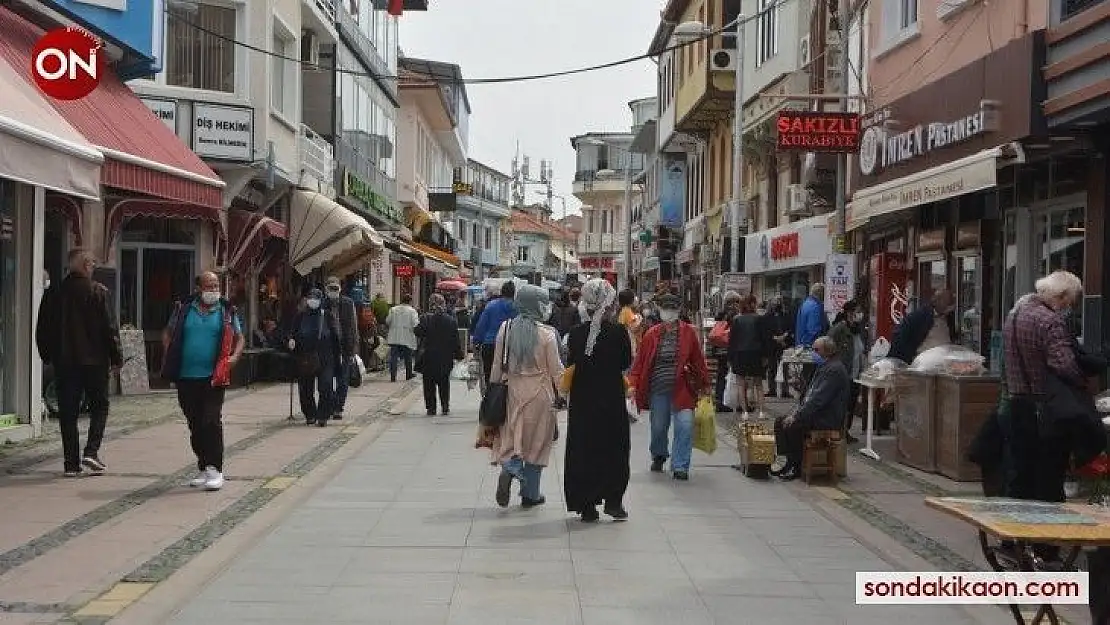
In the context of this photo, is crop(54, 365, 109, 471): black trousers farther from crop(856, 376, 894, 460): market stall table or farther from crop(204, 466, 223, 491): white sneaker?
crop(856, 376, 894, 460): market stall table

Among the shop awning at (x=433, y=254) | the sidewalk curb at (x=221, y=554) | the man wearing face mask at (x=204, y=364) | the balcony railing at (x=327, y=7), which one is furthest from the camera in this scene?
the shop awning at (x=433, y=254)

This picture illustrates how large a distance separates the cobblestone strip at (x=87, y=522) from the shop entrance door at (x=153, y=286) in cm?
925

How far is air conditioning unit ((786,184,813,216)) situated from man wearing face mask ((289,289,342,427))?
12.7 meters

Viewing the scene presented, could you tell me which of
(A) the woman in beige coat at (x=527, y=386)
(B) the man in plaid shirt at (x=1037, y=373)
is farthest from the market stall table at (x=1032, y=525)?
(A) the woman in beige coat at (x=527, y=386)

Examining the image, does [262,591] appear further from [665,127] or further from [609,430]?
[665,127]

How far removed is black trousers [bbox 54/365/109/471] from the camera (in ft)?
36.2

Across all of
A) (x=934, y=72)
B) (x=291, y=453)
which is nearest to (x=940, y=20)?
(x=934, y=72)

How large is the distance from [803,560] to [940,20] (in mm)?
9507

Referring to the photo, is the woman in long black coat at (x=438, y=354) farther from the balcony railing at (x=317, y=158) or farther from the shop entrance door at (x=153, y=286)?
the balcony railing at (x=317, y=158)

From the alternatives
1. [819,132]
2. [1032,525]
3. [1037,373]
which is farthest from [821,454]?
[819,132]

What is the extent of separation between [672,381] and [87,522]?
218 inches

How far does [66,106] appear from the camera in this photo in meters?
13.3

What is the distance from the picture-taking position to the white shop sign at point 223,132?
66.8 ft

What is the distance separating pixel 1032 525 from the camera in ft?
17.8
